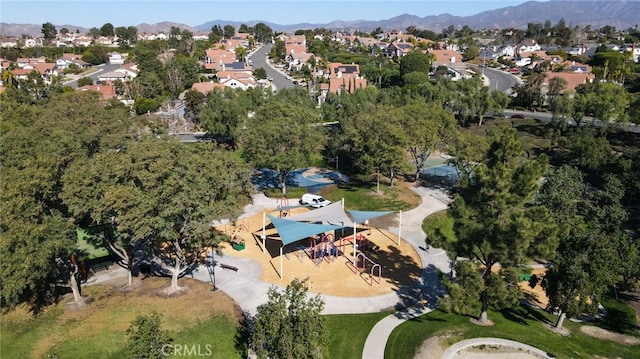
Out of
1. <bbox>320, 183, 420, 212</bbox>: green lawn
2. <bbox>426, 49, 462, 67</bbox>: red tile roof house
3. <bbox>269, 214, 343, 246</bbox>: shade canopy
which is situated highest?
<bbox>426, 49, 462, 67</bbox>: red tile roof house

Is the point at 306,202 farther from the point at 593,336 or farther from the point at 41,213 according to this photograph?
the point at 593,336

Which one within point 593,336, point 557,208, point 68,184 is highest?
point 68,184

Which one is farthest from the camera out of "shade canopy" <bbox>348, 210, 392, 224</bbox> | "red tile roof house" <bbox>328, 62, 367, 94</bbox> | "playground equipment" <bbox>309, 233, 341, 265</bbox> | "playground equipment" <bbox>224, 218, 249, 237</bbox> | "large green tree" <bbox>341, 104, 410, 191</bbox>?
"red tile roof house" <bbox>328, 62, 367, 94</bbox>

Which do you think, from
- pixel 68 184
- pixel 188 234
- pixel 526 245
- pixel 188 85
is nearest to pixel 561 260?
pixel 526 245

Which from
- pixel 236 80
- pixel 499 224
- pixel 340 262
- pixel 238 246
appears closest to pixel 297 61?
pixel 236 80

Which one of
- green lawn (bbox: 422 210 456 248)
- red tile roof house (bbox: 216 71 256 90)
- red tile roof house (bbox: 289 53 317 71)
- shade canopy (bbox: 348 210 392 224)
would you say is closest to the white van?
shade canopy (bbox: 348 210 392 224)

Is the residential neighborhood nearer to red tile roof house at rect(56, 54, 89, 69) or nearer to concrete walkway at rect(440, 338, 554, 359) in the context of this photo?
concrete walkway at rect(440, 338, 554, 359)
